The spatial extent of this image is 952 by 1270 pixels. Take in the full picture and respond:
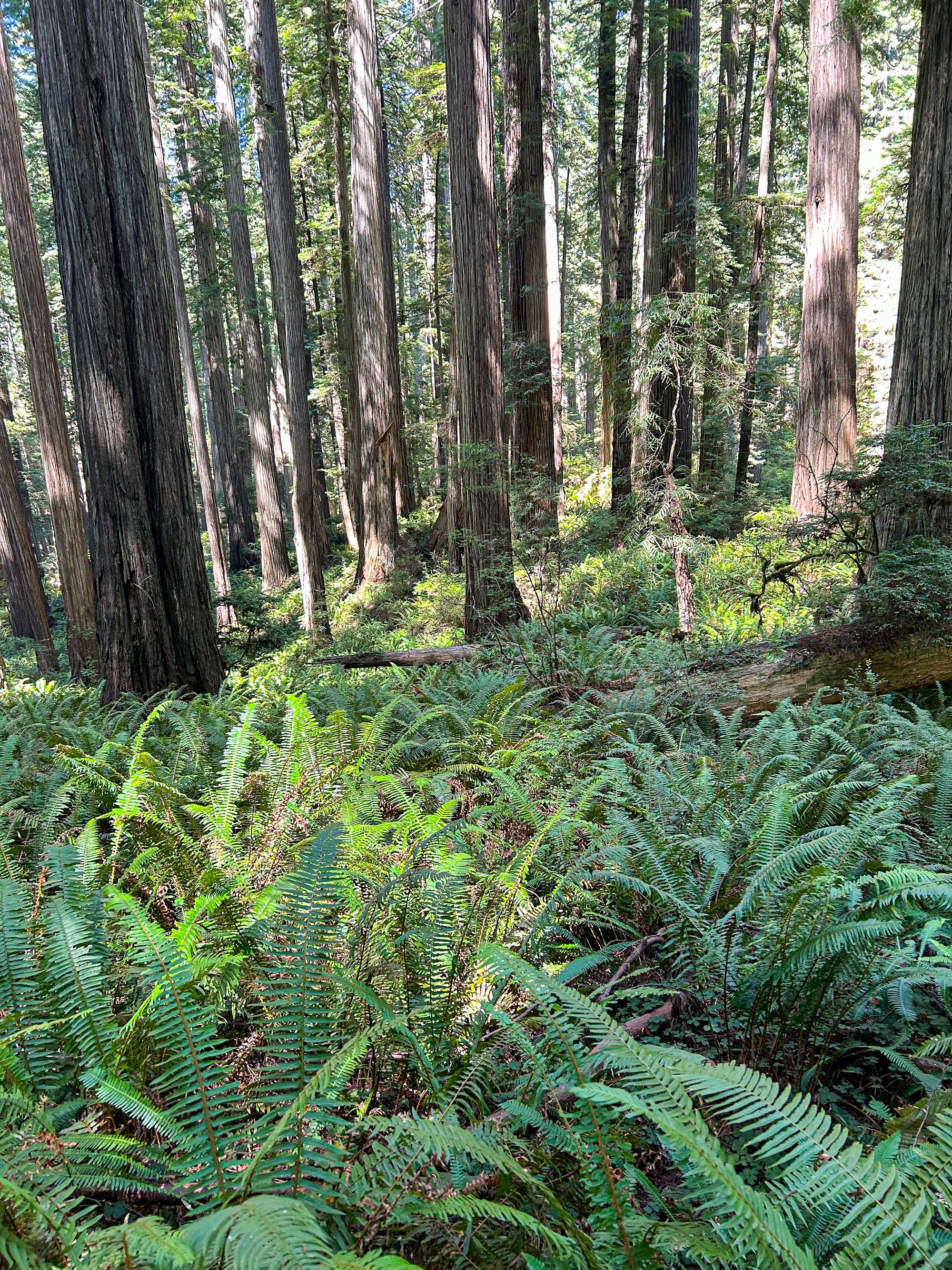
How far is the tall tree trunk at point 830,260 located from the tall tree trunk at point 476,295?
4.33 metres

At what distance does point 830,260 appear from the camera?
9.14 metres

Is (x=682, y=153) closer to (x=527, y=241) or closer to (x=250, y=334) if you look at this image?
(x=527, y=241)

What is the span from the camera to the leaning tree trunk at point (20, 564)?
36.9 ft

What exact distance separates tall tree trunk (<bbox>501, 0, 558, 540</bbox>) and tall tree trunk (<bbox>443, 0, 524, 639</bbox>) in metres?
1.55

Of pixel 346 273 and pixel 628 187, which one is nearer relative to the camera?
pixel 628 187

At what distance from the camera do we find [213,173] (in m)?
18.6

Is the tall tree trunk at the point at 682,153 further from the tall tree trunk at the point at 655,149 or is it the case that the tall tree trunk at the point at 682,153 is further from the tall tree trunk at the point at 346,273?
the tall tree trunk at the point at 346,273

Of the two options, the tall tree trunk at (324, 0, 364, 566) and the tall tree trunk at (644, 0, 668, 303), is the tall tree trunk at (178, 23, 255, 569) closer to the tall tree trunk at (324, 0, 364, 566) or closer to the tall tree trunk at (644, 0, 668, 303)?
the tall tree trunk at (324, 0, 364, 566)

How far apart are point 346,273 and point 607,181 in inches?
257

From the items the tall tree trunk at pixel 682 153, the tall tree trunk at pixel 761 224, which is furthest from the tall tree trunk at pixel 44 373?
the tall tree trunk at pixel 761 224

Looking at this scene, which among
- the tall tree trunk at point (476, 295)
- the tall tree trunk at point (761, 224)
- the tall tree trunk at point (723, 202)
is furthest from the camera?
the tall tree trunk at point (761, 224)

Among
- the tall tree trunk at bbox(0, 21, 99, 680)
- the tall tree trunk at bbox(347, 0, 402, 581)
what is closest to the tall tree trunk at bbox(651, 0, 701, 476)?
the tall tree trunk at bbox(347, 0, 402, 581)

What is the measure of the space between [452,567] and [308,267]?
1815cm

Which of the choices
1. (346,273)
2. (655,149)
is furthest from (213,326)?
(655,149)
